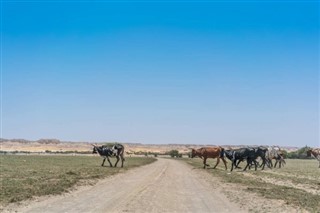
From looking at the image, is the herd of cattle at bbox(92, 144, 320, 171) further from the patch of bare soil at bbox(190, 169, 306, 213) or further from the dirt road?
the dirt road

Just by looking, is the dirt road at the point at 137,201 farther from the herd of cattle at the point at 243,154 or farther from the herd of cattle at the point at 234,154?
the herd of cattle at the point at 234,154

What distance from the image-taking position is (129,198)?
17.9 m

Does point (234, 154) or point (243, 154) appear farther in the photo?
point (234, 154)

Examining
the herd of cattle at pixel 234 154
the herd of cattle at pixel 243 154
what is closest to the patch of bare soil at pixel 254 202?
the herd of cattle at pixel 243 154

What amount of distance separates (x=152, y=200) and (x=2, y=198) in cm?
623

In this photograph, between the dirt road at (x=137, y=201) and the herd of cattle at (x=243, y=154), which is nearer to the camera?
the dirt road at (x=137, y=201)

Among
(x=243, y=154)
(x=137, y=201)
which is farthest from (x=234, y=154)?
(x=137, y=201)

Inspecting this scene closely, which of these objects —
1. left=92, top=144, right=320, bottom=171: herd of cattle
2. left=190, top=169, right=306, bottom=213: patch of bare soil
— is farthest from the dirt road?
left=92, top=144, right=320, bottom=171: herd of cattle

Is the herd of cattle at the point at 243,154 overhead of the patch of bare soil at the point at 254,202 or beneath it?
overhead

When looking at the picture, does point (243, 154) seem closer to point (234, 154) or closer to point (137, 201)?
point (234, 154)

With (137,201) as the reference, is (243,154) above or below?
above

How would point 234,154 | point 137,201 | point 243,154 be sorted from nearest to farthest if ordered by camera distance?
point 137,201 < point 243,154 < point 234,154

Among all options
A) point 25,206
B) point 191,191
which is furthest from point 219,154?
point 25,206

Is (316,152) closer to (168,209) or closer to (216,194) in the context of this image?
(216,194)
